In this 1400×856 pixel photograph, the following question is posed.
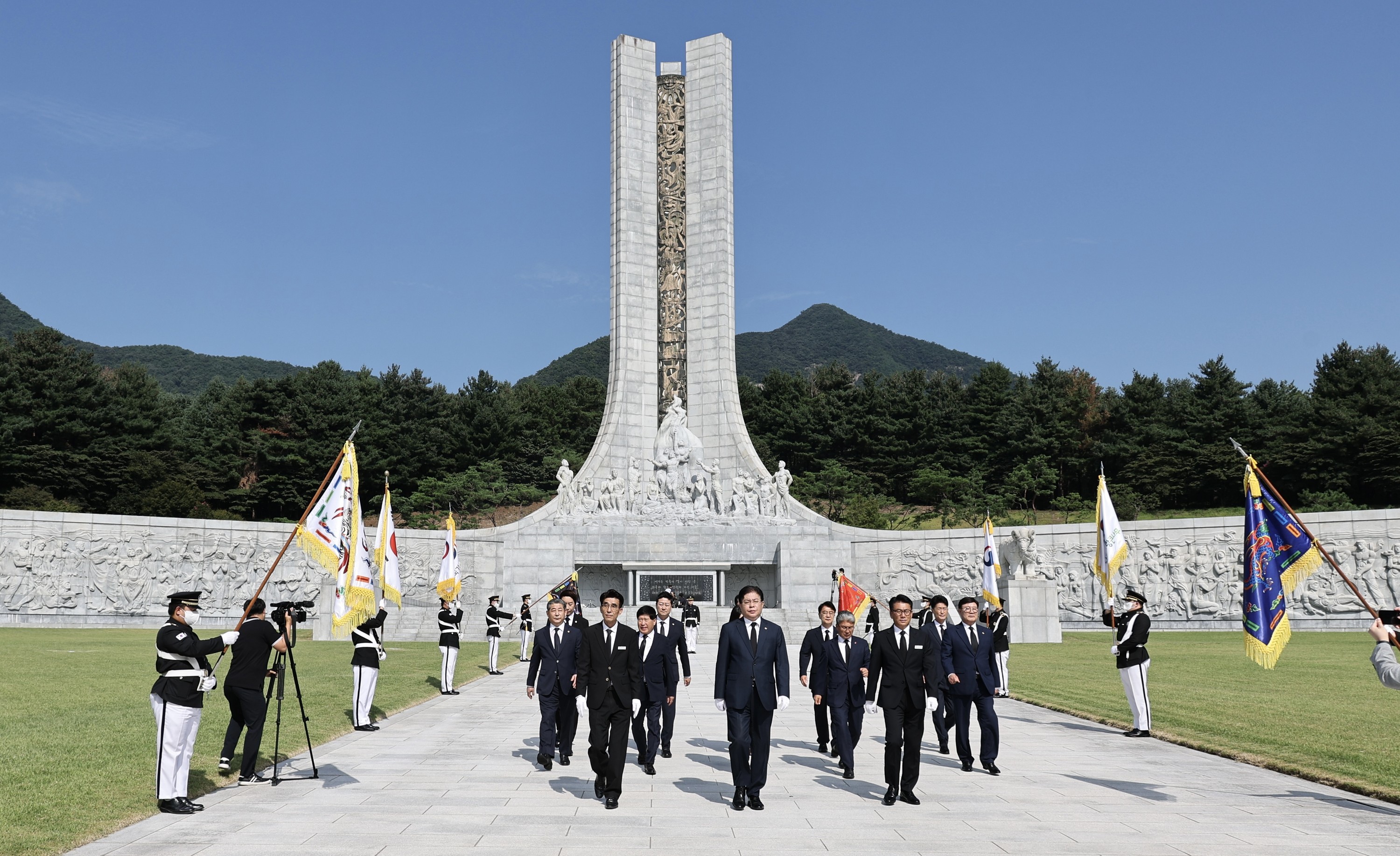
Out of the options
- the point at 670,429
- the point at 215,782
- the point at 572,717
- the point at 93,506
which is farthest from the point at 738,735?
the point at 93,506

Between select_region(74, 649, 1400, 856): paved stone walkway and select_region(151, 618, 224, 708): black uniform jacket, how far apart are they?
72 centimetres

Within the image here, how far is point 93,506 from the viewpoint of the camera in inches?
1578

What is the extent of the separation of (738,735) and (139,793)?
13.0ft

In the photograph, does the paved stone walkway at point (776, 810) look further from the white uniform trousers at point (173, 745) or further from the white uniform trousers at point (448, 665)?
the white uniform trousers at point (448, 665)

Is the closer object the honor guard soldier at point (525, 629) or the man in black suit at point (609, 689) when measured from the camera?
the man in black suit at point (609, 689)

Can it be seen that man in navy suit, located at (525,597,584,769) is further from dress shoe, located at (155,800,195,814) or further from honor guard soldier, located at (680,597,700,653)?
honor guard soldier, located at (680,597,700,653)

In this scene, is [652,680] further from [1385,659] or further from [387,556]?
[387,556]

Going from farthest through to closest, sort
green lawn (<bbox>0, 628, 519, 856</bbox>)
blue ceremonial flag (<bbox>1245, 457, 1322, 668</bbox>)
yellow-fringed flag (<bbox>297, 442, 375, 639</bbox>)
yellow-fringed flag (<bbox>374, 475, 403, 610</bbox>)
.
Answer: yellow-fringed flag (<bbox>374, 475, 403, 610</bbox>) → yellow-fringed flag (<bbox>297, 442, 375, 639</bbox>) → blue ceremonial flag (<bbox>1245, 457, 1322, 668</bbox>) → green lawn (<bbox>0, 628, 519, 856</bbox>)

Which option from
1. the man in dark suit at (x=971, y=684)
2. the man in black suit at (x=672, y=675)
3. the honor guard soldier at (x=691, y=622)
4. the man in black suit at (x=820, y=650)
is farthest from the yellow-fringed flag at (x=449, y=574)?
the man in dark suit at (x=971, y=684)

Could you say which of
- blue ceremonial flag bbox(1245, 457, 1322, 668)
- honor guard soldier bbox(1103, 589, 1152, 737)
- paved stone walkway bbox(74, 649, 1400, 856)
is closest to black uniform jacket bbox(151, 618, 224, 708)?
paved stone walkway bbox(74, 649, 1400, 856)

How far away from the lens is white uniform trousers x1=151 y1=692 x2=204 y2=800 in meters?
6.44

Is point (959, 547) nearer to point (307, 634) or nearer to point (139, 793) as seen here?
point (307, 634)

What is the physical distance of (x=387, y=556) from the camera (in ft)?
42.2

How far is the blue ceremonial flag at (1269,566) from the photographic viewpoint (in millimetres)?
7984
